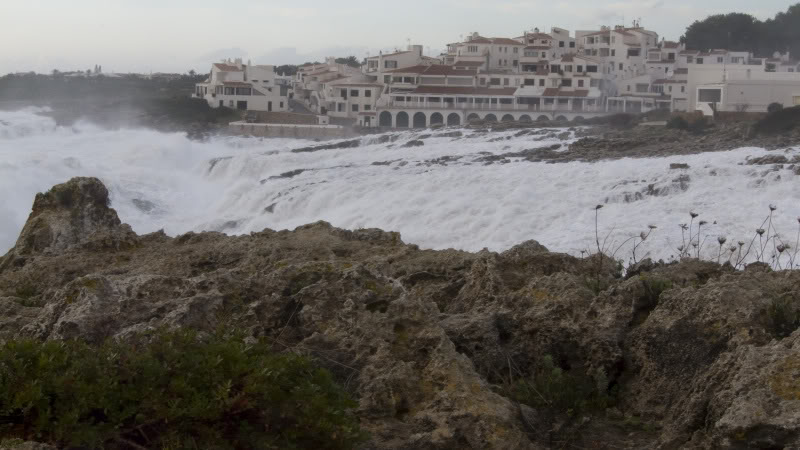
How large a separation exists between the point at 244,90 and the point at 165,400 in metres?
62.6

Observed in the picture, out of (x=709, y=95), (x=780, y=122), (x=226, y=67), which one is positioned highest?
(x=226, y=67)

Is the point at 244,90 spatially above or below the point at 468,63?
below

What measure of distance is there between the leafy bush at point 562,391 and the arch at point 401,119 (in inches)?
2137

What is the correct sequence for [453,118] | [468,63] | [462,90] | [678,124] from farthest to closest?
[468,63] → [462,90] → [453,118] → [678,124]

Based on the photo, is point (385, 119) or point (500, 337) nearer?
point (500, 337)

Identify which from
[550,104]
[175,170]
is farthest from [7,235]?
[550,104]

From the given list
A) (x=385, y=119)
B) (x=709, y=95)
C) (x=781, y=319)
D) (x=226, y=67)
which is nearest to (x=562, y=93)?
(x=385, y=119)

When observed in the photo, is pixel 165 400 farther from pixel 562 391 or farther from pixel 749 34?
pixel 749 34

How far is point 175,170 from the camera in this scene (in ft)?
122

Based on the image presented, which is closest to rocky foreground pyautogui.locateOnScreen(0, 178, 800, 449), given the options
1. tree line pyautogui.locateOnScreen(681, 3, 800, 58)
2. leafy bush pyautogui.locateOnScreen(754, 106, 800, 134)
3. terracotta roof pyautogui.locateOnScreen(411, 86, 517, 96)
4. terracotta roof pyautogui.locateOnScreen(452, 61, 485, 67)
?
leafy bush pyautogui.locateOnScreen(754, 106, 800, 134)

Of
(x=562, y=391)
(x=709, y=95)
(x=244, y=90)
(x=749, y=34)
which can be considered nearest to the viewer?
(x=562, y=391)

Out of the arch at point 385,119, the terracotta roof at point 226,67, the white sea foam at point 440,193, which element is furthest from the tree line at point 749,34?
the white sea foam at point 440,193

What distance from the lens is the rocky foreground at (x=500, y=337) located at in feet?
12.1

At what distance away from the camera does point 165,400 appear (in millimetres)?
3338
